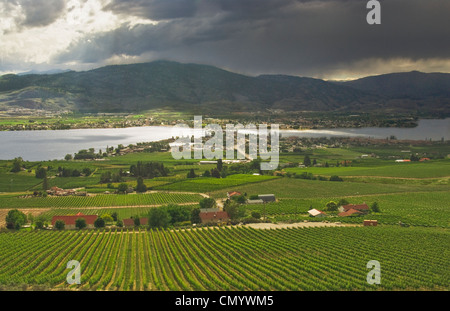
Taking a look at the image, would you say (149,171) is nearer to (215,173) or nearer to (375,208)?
(215,173)

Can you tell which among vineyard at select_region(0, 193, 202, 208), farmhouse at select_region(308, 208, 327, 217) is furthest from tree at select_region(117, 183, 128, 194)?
farmhouse at select_region(308, 208, 327, 217)

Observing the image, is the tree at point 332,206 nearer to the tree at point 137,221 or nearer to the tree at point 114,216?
the tree at point 137,221

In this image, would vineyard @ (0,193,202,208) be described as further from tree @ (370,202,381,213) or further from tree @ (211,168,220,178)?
tree @ (370,202,381,213)

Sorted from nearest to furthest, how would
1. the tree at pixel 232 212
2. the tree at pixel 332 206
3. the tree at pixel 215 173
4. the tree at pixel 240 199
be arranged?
the tree at pixel 232 212 → the tree at pixel 332 206 → the tree at pixel 240 199 → the tree at pixel 215 173

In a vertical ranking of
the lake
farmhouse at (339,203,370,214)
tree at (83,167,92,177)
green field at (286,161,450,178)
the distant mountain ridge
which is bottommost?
farmhouse at (339,203,370,214)

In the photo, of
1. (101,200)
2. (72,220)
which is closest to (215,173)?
(101,200)

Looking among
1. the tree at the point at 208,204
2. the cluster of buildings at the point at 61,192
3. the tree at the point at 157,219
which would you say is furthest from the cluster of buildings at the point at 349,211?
the cluster of buildings at the point at 61,192
